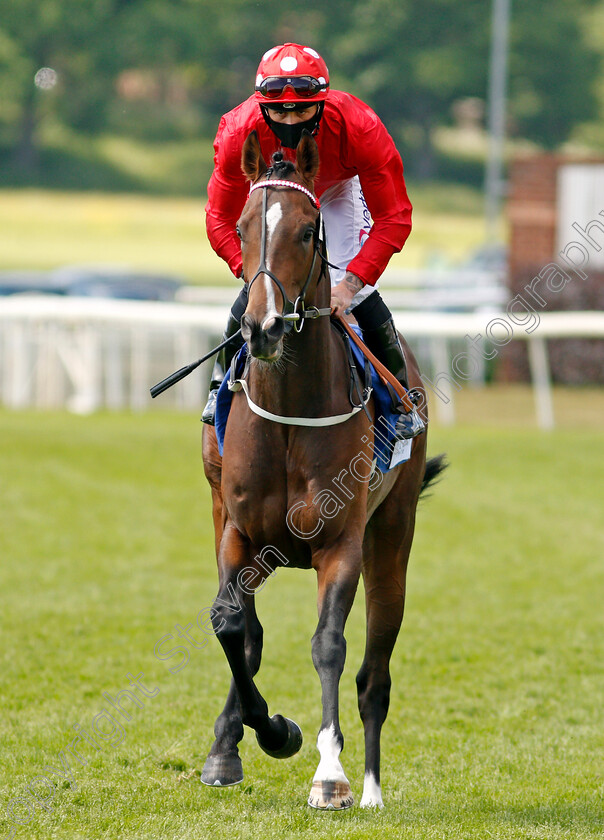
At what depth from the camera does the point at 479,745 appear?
5.22 m

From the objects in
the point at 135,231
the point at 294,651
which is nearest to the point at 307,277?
the point at 294,651

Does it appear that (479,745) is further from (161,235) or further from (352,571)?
(161,235)

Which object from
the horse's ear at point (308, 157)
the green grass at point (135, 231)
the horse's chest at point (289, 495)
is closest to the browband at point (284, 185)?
→ the horse's ear at point (308, 157)

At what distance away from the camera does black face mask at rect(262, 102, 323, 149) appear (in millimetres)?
4000

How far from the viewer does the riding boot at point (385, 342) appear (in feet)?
14.8

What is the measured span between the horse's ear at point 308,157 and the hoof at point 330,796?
1.87 metres

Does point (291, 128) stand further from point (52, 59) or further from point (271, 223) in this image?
point (52, 59)

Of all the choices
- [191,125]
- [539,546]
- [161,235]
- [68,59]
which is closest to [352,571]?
[539,546]

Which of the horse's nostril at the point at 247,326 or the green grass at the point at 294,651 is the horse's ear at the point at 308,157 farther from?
the green grass at the point at 294,651

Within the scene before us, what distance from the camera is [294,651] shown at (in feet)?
22.1

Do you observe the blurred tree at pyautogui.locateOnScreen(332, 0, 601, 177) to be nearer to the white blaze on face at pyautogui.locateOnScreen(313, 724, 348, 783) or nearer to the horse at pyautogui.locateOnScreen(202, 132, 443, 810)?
the horse at pyautogui.locateOnScreen(202, 132, 443, 810)

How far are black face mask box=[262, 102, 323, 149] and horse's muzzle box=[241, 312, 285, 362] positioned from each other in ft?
2.63

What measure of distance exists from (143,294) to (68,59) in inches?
1050

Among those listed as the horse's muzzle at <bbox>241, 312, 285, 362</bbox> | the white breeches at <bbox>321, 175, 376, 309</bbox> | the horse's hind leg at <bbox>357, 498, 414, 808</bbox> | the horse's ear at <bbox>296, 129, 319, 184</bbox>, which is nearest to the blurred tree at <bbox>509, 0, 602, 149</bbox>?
the white breeches at <bbox>321, 175, 376, 309</bbox>
